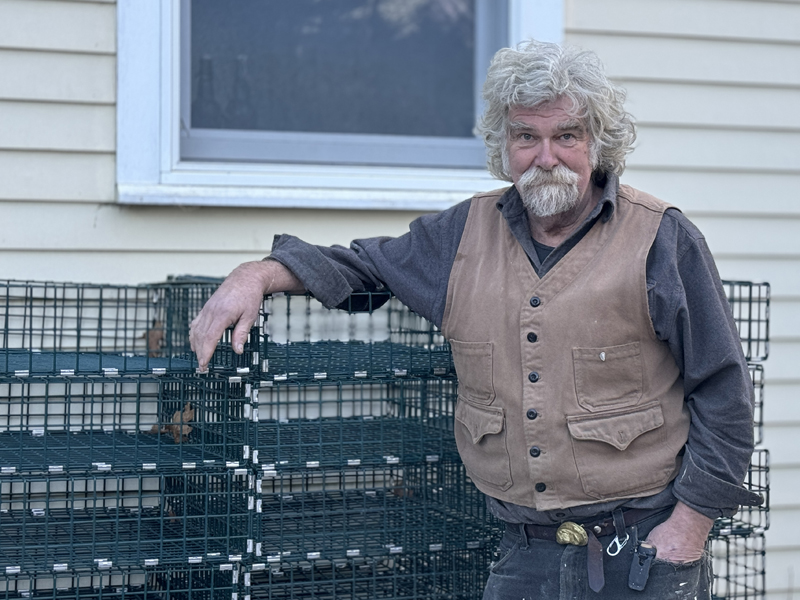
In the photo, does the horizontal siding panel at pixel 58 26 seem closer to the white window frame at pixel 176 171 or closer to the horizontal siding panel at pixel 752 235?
the white window frame at pixel 176 171

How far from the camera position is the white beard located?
93.3 inches

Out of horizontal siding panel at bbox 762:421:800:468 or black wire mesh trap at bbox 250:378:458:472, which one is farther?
horizontal siding panel at bbox 762:421:800:468

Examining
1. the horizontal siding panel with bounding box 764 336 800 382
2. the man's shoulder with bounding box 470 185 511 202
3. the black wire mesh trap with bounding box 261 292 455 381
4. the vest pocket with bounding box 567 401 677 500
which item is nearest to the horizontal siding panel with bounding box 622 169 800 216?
the horizontal siding panel with bounding box 764 336 800 382

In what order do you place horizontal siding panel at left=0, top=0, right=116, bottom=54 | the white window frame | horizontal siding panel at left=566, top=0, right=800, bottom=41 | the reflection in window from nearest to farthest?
horizontal siding panel at left=0, top=0, right=116, bottom=54, the white window frame, the reflection in window, horizontal siding panel at left=566, top=0, right=800, bottom=41

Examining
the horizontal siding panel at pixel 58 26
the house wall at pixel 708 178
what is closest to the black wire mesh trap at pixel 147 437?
the house wall at pixel 708 178

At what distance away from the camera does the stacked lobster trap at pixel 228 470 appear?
269 centimetres

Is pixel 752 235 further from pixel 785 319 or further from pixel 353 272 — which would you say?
pixel 353 272

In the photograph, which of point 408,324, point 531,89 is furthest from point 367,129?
point 531,89

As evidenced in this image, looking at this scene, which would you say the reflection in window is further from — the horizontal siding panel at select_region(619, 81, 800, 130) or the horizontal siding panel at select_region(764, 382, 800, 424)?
the horizontal siding panel at select_region(764, 382, 800, 424)

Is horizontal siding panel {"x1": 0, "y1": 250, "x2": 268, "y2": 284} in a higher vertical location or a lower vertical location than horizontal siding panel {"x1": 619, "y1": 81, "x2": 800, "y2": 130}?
lower

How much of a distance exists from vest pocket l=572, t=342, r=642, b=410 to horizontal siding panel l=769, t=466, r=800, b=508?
244 centimetres

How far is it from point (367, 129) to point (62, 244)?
4.56ft

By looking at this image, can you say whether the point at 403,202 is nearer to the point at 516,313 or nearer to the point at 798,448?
the point at 516,313

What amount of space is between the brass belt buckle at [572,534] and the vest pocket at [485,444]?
17cm
